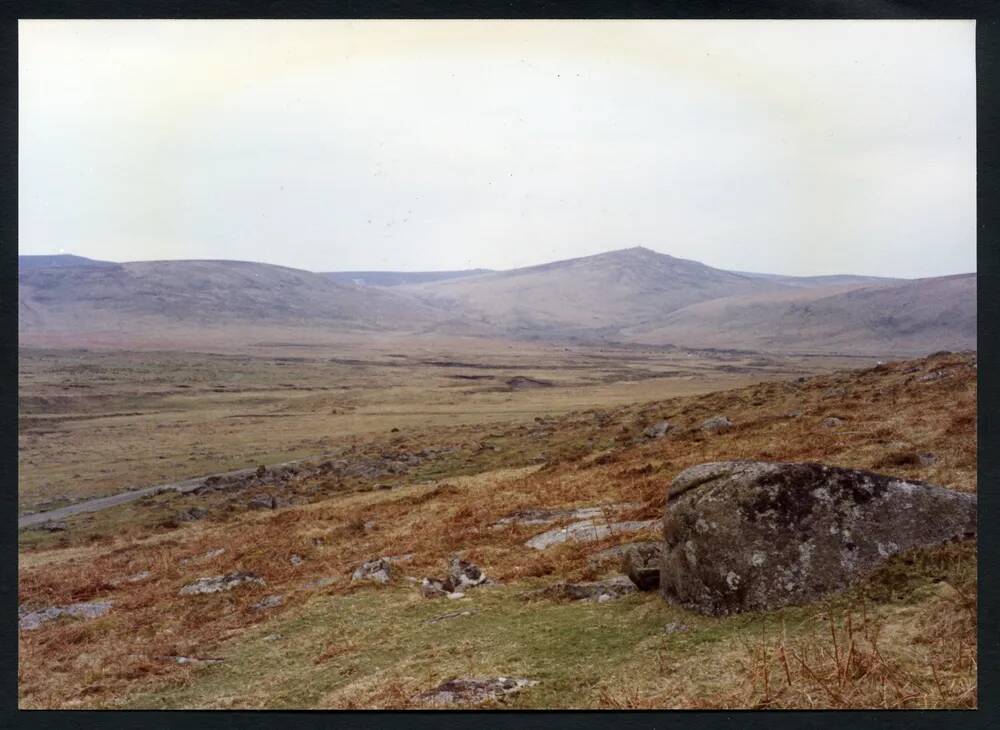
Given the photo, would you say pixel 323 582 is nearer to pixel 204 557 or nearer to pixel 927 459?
pixel 204 557

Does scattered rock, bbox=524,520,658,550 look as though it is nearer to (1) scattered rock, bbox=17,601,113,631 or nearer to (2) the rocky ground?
(2) the rocky ground

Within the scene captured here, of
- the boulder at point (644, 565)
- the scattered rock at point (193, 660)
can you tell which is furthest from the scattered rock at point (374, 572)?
the boulder at point (644, 565)

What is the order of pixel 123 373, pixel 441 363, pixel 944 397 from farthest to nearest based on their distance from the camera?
pixel 441 363 < pixel 123 373 < pixel 944 397

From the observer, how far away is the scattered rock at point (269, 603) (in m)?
13.0

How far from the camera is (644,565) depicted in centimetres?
1022

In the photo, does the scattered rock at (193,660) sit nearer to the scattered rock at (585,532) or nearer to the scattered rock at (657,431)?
the scattered rock at (585,532)

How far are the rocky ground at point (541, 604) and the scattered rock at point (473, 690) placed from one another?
0.07ft

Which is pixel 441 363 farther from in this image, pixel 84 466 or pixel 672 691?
pixel 672 691

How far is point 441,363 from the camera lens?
521 feet

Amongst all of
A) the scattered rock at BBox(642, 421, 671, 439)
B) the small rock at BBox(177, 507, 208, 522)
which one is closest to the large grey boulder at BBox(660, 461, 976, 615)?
the scattered rock at BBox(642, 421, 671, 439)

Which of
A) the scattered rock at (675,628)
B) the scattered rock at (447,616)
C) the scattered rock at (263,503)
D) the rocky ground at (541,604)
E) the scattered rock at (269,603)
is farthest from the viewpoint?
the scattered rock at (263,503)

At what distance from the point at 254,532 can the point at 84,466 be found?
1244 inches

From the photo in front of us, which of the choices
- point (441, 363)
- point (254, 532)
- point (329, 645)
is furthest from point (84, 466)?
point (441, 363)

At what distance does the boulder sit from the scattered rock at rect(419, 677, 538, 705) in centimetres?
258
